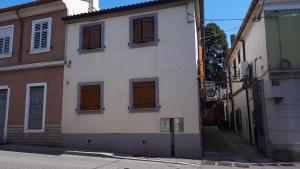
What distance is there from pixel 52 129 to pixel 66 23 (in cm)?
530

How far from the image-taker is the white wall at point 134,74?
12375 millimetres

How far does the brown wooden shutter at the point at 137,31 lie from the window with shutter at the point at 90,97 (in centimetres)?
259

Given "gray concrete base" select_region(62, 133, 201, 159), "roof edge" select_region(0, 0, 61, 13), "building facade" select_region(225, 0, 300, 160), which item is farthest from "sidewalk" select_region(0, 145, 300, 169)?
"roof edge" select_region(0, 0, 61, 13)

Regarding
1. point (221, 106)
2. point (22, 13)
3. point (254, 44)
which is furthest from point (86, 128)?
point (221, 106)

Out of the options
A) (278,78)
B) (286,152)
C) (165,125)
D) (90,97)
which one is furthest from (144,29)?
(286,152)

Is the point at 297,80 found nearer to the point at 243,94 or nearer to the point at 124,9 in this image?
the point at 243,94

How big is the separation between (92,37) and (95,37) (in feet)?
0.52

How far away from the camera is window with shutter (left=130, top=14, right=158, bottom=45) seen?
13203 millimetres

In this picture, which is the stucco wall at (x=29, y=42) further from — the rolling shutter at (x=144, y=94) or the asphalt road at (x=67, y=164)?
the asphalt road at (x=67, y=164)

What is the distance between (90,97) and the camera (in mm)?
13625

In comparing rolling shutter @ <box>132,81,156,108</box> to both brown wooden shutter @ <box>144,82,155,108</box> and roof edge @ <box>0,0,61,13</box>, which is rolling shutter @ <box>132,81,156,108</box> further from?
roof edge @ <box>0,0,61,13</box>

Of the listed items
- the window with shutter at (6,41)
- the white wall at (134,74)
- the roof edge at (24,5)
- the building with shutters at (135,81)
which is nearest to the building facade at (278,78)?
the building with shutters at (135,81)

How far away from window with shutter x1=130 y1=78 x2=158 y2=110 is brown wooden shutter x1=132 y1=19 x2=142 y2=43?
191 cm

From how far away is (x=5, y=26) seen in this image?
53.1ft
